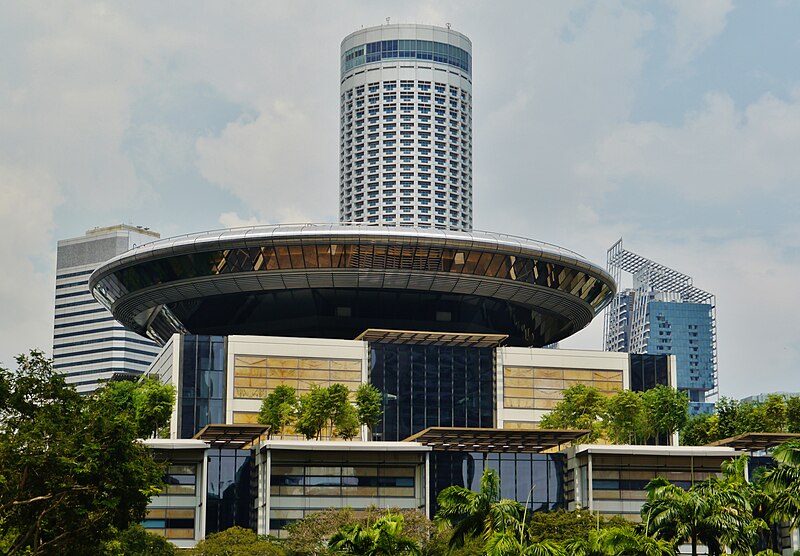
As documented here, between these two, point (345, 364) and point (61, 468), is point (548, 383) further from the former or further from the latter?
point (61, 468)

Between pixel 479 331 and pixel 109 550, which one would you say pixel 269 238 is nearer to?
pixel 479 331

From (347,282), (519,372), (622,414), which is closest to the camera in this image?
(622,414)

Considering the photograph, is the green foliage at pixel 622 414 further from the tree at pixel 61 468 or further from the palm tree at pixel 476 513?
the tree at pixel 61 468

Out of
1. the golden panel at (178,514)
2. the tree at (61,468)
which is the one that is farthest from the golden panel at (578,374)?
the tree at (61,468)

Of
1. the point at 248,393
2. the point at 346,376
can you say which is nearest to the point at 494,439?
the point at 346,376

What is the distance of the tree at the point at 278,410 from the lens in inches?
4289

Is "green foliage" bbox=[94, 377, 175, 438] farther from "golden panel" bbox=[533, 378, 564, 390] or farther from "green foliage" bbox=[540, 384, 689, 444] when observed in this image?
"golden panel" bbox=[533, 378, 564, 390]

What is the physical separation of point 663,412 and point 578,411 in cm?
759

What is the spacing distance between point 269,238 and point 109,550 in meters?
60.2

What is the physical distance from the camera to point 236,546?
80.2m

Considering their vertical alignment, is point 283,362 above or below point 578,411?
above

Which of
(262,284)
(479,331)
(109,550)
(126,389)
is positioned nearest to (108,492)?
(109,550)

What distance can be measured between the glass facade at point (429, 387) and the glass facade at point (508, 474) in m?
11.8

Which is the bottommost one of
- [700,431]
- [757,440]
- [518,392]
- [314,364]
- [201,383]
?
[757,440]
